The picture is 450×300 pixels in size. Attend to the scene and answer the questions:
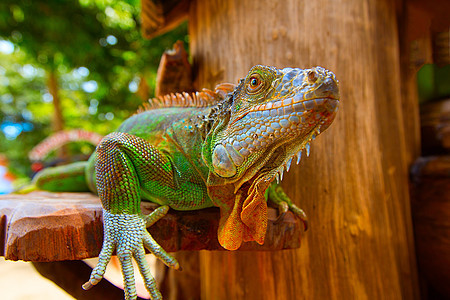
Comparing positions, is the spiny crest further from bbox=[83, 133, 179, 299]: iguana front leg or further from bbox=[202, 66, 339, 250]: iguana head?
bbox=[83, 133, 179, 299]: iguana front leg

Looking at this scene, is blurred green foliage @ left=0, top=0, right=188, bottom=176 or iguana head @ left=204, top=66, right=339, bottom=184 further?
blurred green foliage @ left=0, top=0, right=188, bottom=176

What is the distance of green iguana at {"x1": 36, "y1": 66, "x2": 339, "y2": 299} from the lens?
1181 mm

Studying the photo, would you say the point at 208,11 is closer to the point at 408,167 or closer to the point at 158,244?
the point at 158,244

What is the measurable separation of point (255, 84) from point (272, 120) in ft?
0.66

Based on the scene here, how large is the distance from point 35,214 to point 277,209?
121 cm

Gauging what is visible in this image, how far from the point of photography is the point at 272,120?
119cm

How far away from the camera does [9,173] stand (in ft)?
34.4

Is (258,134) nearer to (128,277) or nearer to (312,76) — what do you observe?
(312,76)

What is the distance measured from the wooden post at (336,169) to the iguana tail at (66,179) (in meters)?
1.16

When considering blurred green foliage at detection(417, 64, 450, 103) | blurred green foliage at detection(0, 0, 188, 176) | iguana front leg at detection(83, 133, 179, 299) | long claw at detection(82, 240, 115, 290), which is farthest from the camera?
blurred green foliage at detection(0, 0, 188, 176)

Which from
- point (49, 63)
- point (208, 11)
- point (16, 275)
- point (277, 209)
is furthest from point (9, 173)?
point (277, 209)

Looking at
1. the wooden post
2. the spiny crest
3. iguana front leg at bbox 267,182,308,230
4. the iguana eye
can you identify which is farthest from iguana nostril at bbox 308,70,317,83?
the wooden post

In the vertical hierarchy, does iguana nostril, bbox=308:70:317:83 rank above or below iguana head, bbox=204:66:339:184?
above

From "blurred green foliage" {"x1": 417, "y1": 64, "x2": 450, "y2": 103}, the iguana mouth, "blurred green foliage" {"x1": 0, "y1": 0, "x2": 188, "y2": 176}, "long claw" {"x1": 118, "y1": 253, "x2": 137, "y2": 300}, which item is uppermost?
"blurred green foliage" {"x1": 0, "y1": 0, "x2": 188, "y2": 176}
